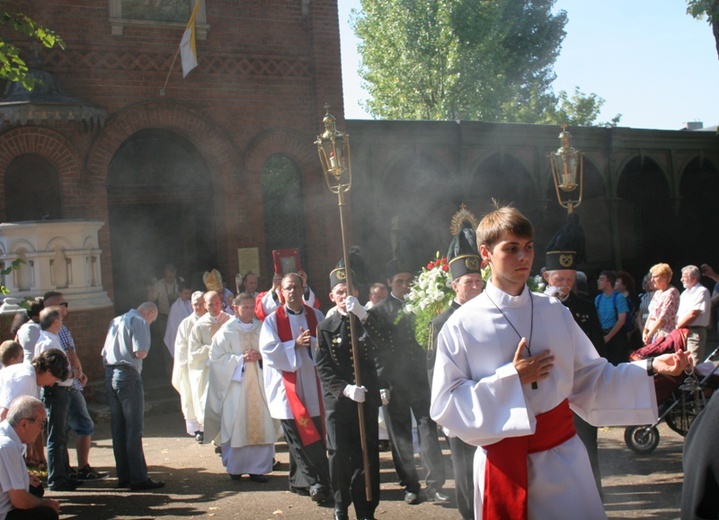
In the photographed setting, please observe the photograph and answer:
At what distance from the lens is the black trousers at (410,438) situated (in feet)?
25.4

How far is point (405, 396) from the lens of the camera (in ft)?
27.2

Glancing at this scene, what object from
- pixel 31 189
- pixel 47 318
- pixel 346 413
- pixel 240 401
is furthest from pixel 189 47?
pixel 346 413

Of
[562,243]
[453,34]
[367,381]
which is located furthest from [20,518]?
[453,34]

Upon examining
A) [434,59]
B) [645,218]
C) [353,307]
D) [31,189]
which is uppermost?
[434,59]

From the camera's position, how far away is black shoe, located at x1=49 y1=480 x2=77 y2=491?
859 cm

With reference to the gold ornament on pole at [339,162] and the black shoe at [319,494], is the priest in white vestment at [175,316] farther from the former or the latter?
the black shoe at [319,494]

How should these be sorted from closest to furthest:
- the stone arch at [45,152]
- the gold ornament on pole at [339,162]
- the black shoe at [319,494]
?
the gold ornament on pole at [339,162], the black shoe at [319,494], the stone arch at [45,152]

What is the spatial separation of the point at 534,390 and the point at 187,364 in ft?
25.5

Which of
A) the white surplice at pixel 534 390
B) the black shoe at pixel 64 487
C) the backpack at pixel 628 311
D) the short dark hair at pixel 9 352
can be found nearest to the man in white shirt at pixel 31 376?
the short dark hair at pixel 9 352

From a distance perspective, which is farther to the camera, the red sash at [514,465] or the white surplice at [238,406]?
the white surplice at [238,406]

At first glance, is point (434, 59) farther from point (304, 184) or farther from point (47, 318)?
point (47, 318)

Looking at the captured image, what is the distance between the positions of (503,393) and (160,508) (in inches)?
203

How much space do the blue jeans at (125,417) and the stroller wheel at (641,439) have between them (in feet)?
16.4

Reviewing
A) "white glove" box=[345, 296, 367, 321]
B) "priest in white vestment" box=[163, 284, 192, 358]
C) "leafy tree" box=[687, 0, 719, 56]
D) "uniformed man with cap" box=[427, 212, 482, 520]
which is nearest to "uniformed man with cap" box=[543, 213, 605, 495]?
"uniformed man with cap" box=[427, 212, 482, 520]
